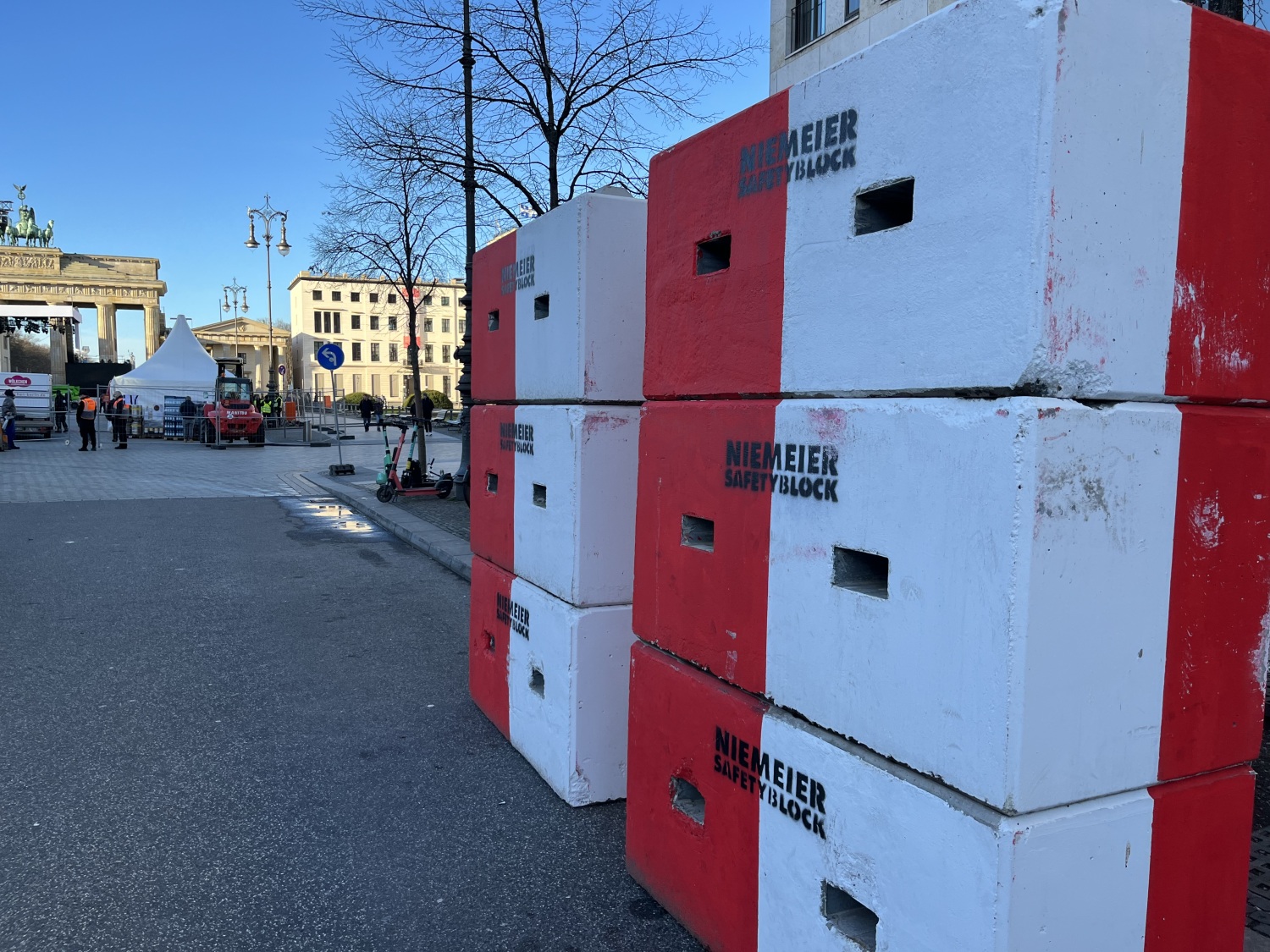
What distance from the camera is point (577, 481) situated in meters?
3.53

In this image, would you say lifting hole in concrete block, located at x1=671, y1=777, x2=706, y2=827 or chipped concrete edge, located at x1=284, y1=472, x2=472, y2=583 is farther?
chipped concrete edge, located at x1=284, y1=472, x2=472, y2=583

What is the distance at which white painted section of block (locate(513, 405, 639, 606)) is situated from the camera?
139 inches

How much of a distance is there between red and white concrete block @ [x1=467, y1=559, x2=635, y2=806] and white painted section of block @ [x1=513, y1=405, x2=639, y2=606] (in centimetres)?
11

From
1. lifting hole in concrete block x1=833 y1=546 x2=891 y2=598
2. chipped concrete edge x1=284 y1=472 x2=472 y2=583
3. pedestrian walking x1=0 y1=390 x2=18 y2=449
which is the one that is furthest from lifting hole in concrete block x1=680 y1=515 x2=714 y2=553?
pedestrian walking x1=0 y1=390 x2=18 y2=449

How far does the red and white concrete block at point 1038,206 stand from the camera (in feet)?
5.47

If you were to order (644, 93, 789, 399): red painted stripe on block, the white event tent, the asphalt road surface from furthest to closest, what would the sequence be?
the white event tent
the asphalt road surface
(644, 93, 789, 399): red painted stripe on block

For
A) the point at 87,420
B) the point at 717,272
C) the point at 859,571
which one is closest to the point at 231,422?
the point at 87,420

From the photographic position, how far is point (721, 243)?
2.69m

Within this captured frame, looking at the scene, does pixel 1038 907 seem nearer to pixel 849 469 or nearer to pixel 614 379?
pixel 849 469

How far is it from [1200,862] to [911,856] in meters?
0.66

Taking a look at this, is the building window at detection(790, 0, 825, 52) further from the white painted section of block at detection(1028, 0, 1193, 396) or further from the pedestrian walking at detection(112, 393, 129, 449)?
the pedestrian walking at detection(112, 393, 129, 449)

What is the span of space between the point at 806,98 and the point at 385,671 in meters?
4.38

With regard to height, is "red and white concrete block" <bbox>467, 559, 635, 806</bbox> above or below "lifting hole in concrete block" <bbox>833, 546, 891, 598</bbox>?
below

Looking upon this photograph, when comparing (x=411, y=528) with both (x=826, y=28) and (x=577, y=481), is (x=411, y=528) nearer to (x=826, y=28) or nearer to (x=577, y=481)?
(x=577, y=481)
